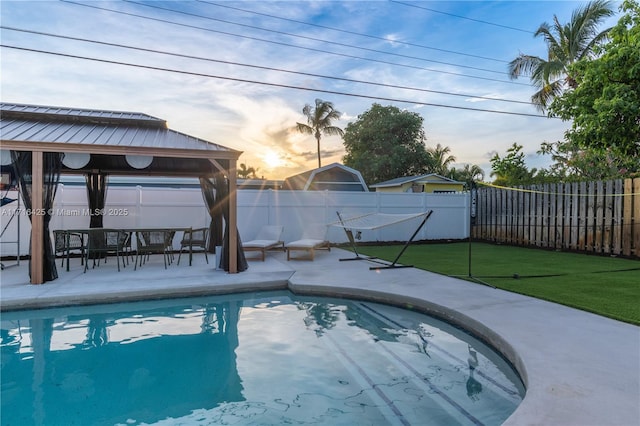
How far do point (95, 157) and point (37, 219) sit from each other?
3.24m

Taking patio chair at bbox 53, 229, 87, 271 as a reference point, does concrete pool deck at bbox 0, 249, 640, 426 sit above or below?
below

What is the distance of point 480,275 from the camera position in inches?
271

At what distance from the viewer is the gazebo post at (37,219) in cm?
638

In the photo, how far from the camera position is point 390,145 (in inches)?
1127

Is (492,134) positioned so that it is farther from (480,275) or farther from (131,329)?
(131,329)

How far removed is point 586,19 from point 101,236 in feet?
67.5

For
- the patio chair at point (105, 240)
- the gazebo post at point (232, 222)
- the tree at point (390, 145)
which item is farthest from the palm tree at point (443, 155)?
the patio chair at point (105, 240)

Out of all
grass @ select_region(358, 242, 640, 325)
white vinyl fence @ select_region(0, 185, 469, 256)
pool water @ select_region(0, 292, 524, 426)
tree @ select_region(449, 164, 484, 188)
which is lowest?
pool water @ select_region(0, 292, 524, 426)

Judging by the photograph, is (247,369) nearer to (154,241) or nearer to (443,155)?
(154,241)

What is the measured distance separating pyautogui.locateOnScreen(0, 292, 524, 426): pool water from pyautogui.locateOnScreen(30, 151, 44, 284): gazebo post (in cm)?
133

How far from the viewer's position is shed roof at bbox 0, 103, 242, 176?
674 cm

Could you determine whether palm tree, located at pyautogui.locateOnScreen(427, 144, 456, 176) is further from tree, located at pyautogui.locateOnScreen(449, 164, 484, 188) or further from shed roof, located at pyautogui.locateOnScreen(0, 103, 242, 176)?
shed roof, located at pyautogui.locateOnScreen(0, 103, 242, 176)

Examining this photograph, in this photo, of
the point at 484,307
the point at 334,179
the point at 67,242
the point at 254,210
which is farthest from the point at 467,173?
the point at 67,242

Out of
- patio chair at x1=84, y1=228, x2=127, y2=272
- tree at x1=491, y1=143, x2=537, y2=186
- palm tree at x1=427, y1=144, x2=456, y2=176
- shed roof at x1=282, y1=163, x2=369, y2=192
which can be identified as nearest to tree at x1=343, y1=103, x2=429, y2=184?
palm tree at x1=427, y1=144, x2=456, y2=176
